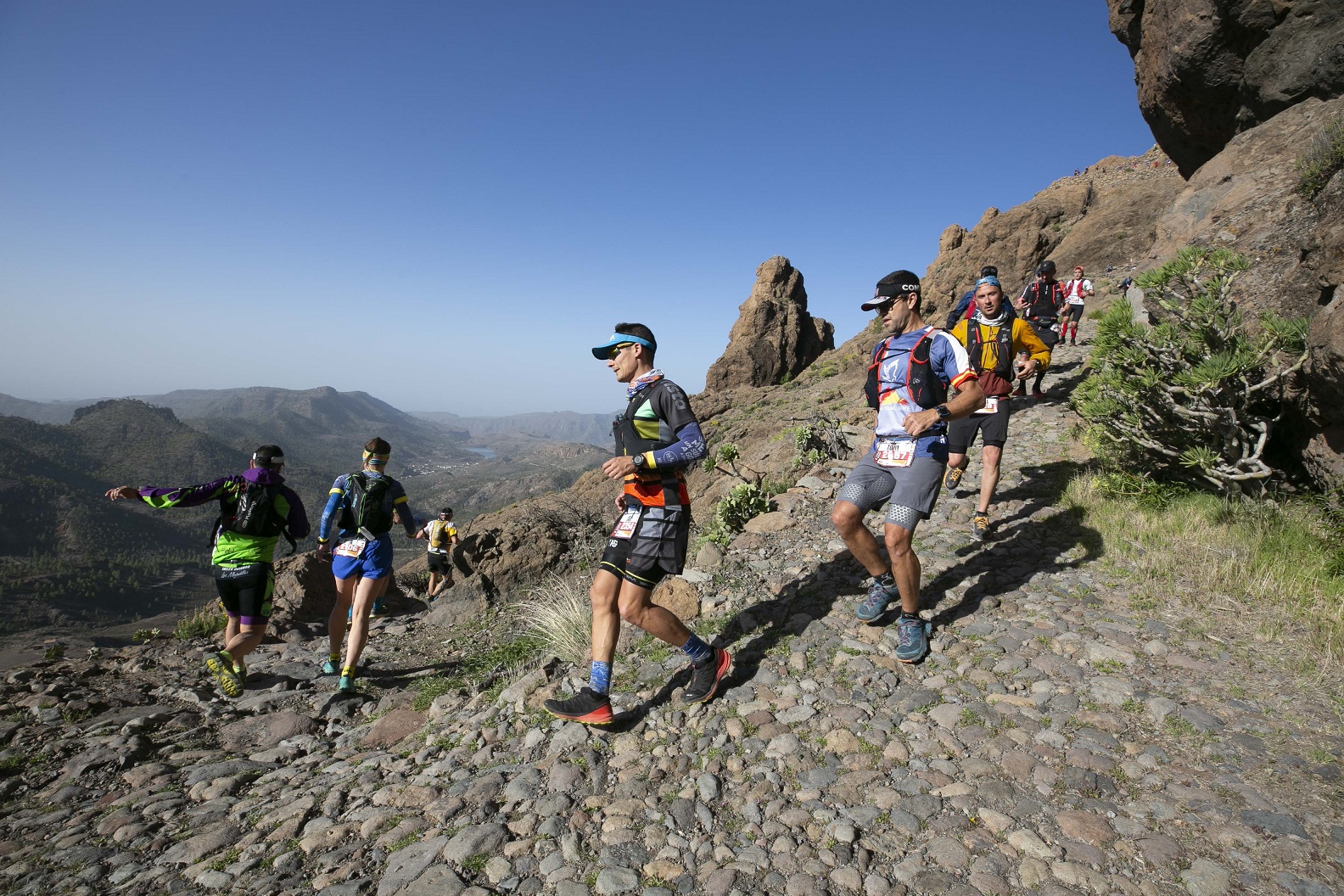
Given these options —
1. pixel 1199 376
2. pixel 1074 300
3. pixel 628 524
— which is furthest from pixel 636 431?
pixel 1074 300

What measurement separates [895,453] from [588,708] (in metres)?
2.67

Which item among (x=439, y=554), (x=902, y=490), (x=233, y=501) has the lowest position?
(x=439, y=554)

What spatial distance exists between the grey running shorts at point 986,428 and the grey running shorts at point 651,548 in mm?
3869

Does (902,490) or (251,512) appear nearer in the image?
(902,490)

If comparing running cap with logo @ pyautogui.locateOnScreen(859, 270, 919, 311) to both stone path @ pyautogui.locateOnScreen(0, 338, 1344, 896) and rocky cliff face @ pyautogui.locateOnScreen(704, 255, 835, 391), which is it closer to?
stone path @ pyautogui.locateOnScreen(0, 338, 1344, 896)

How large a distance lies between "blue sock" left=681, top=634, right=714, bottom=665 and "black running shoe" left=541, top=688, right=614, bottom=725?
0.58m

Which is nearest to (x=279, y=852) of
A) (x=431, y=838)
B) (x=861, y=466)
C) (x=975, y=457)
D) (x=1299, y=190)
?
(x=431, y=838)

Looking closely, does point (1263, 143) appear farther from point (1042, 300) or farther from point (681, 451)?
point (681, 451)

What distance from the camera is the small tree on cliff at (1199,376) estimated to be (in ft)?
17.2

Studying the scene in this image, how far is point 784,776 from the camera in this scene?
3207 millimetres

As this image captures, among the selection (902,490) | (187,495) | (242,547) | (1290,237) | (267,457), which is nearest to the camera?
(902,490)

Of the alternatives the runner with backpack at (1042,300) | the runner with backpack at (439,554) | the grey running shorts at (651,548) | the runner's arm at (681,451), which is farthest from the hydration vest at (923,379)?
the runner with backpack at (439,554)

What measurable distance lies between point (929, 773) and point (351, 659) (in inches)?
193

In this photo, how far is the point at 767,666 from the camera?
14.0ft
